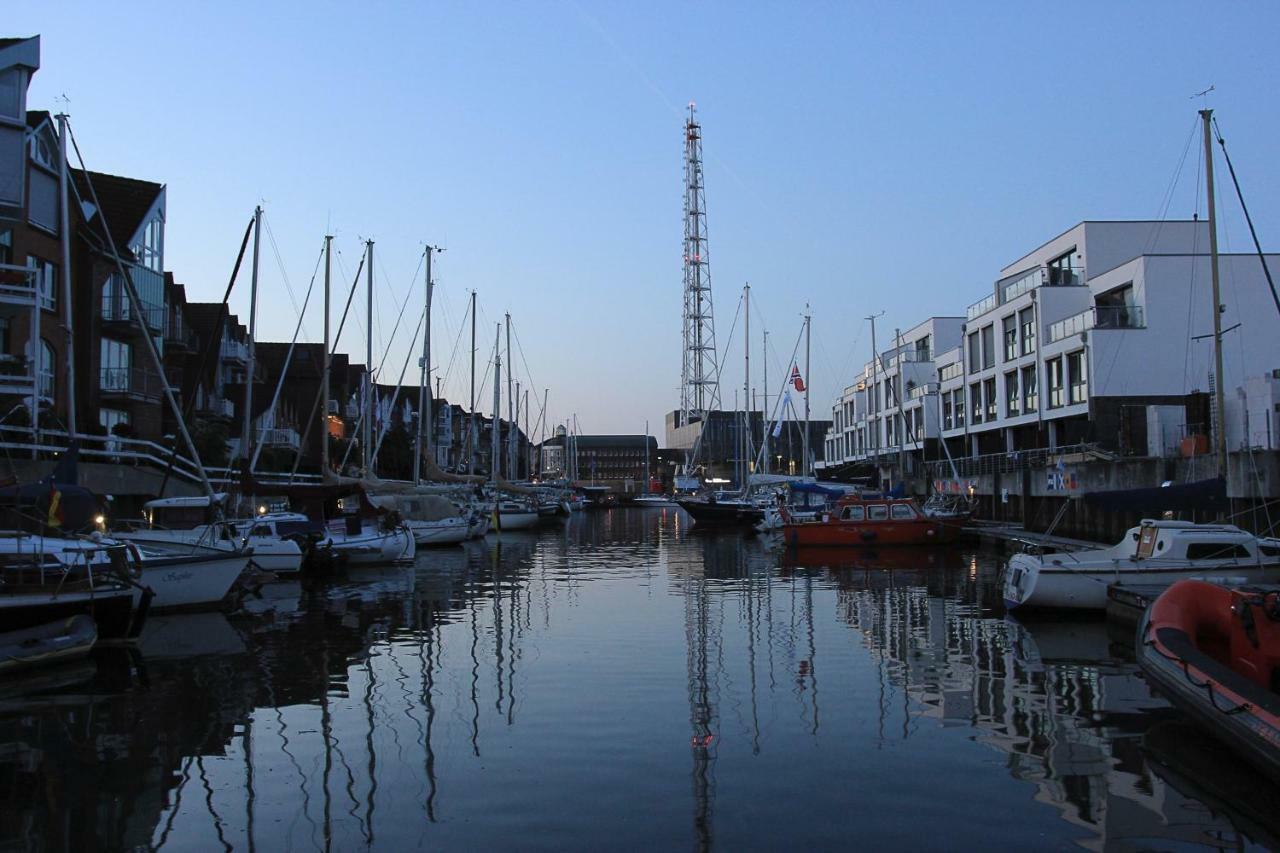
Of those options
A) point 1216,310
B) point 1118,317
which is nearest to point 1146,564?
point 1216,310

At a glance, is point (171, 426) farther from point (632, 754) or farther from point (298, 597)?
point (632, 754)

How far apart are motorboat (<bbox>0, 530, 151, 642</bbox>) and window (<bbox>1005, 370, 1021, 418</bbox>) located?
52.9 metres

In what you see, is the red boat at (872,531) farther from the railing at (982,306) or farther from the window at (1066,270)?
the railing at (982,306)

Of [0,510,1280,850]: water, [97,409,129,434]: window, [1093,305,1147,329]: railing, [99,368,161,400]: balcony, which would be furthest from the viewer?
[1093,305,1147,329]: railing

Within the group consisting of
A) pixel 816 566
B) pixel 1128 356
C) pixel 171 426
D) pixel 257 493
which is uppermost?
pixel 1128 356

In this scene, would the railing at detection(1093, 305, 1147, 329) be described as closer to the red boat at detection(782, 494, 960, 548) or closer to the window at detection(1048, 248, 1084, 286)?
the window at detection(1048, 248, 1084, 286)

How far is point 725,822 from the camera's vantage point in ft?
30.0

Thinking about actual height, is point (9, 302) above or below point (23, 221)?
below

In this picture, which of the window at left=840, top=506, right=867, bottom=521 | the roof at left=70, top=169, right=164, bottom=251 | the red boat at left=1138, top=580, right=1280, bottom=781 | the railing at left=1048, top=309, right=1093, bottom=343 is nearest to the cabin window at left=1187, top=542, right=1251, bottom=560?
the red boat at left=1138, top=580, right=1280, bottom=781

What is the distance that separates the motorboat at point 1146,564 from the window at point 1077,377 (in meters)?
32.3

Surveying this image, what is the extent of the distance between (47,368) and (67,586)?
21.6 meters

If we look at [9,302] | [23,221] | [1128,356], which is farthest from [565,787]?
[1128,356]

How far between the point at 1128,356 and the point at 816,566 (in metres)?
23.3

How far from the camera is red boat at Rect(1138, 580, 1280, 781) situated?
10.3 meters
